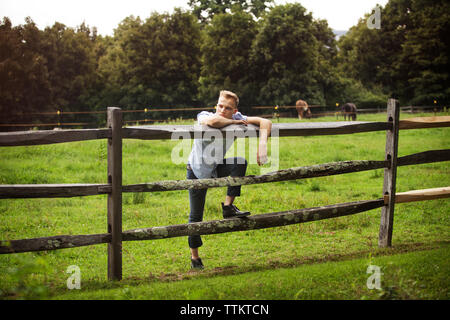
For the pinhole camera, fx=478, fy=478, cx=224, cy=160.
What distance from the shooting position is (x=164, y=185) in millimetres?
4977

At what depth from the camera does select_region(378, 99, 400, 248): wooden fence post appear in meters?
5.96

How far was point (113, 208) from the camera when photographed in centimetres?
479

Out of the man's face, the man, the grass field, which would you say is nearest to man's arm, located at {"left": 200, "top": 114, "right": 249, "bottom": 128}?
the man

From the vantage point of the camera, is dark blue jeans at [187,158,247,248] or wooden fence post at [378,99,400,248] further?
wooden fence post at [378,99,400,248]

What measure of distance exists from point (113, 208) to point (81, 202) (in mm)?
5928

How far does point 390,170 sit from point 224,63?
46.0 meters

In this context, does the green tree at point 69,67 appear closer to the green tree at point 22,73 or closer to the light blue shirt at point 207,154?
the green tree at point 22,73

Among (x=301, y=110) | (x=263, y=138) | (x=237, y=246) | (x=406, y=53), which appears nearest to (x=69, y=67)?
(x=301, y=110)

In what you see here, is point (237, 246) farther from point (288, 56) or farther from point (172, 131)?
point (288, 56)

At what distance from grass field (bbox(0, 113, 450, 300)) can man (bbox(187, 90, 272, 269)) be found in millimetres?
812

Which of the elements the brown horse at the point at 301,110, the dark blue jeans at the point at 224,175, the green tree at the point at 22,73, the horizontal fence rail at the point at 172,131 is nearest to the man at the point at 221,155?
the dark blue jeans at the point at 224,175

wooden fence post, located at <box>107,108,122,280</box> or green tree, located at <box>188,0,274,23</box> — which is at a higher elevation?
green tree, located at <box>188,0,274,23</box>

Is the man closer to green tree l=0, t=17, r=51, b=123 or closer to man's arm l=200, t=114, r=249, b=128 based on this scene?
man's arm l=200, t=114, r=249, b=128

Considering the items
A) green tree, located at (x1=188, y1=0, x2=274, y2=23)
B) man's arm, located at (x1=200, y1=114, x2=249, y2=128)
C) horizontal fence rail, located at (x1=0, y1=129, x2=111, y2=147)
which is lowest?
horizontal fence rail, located at (x1=0, y1=129, x2=111, y2=147)
